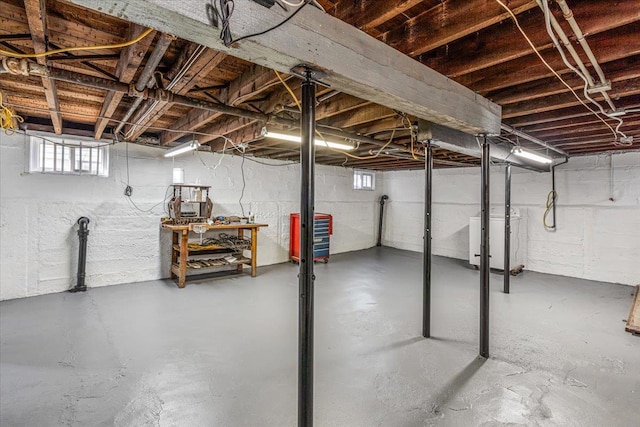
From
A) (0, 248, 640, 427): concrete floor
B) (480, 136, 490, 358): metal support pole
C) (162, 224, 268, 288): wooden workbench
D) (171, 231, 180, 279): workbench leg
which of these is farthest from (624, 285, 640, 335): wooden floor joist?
(171, 231, 180, 279): workbench leg

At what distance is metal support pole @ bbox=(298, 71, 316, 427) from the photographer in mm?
1323

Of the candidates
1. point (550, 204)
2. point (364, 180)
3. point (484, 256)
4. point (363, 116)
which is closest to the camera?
point (484, 256)

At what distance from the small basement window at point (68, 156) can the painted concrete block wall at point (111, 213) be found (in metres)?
0.08

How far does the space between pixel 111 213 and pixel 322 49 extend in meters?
4.38

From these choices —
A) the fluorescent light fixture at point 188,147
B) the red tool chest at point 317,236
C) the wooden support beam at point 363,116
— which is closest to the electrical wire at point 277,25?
the wooden support beam at point 363,116

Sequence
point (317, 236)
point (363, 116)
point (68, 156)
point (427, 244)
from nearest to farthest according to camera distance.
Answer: point (427, 244) → point (363, 116) → point (68, 156) → point (317, 236)

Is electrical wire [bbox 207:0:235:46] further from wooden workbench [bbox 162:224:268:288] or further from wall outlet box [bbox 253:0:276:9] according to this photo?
wooden workbench [bbox 162:224:268:288]

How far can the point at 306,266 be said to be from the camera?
1330 mm

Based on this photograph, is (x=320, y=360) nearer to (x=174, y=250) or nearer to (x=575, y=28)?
(x=575, y=28)

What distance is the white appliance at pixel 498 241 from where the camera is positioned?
17.4 feet

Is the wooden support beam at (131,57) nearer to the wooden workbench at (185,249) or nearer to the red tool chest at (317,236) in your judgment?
the wooden workbench at (185,249)

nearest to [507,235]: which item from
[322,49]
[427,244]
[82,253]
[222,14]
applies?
[427,244]

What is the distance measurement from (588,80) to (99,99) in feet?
13.1

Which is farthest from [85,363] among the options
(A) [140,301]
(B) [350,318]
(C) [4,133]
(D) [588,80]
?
(D) [588,80]
